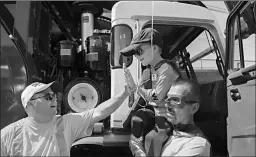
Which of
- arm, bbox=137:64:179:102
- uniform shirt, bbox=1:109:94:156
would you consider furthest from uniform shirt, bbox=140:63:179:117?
uniform shirt, bbox=1:109:94:156

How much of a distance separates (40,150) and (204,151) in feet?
3.12

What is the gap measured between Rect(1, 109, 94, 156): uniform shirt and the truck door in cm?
96

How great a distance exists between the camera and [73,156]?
2.89 metres

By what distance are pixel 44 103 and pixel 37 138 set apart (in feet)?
0.70

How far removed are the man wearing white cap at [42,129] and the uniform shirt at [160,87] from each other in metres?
0.44

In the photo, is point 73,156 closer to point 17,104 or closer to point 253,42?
point 17,104

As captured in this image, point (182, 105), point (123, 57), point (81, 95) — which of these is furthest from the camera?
point (81, 95)

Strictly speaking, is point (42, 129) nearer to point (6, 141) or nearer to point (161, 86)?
point (6, 141)

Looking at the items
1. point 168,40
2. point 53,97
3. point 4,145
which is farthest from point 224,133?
point 4,145

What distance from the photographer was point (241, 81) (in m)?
1.85

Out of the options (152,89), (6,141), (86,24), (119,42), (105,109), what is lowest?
(6,141)

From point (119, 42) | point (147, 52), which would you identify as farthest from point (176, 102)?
point (119, 42)

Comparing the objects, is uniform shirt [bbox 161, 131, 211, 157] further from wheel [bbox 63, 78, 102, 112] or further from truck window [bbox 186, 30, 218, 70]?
truck window [bbox 186, 30, 218, 70]

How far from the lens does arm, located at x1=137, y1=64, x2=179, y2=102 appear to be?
234 centimetres
